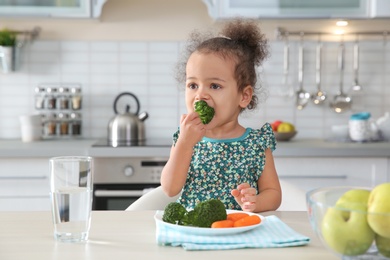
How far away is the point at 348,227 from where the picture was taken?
2.93 ft

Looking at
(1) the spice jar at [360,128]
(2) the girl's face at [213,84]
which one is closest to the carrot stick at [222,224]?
(2) the girl's face at [213,84]

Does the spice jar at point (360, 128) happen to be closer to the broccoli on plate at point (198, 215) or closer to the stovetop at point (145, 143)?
the stovetop at point (145, 143)

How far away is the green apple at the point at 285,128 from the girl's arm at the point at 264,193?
1408 mm

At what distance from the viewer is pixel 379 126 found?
325 centimetres

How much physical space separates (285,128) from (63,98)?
1129 millimetres

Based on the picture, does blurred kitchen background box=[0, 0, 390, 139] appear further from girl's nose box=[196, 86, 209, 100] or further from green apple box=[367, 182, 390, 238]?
green apple box=[367, 182, 390, 238]

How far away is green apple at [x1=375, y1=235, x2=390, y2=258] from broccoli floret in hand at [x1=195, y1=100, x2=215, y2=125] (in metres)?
0.68

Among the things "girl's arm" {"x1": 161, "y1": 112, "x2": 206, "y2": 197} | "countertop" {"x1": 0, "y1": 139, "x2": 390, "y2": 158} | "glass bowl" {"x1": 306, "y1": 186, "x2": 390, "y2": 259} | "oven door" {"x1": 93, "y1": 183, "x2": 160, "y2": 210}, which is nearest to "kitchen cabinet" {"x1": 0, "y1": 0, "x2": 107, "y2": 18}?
"countertop" {"x1": 0, "y1": 139, "x2": 390, "y2": 158}

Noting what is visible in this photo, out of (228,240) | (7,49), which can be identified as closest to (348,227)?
(228,240)

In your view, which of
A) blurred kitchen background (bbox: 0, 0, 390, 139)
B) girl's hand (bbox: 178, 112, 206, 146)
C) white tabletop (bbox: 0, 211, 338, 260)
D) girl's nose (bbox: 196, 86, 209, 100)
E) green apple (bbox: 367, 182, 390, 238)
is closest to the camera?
green apple (bbox: 367, 182, 390, 238)

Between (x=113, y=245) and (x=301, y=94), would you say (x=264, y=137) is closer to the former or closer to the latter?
(x=113, y=245)

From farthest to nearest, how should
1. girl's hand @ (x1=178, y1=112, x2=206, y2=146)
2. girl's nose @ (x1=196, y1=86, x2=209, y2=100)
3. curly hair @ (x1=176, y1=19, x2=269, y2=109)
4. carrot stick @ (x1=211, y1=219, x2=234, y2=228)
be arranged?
curly hair @ (x1=176, y1=19, x2=269, y2=109), girl's nose @ (x1=196, y1=86, x2=209, y2=100), girl's hand @ (x1=178, y1=112, x2=206, y2=146), carrot stick @ (x1=211, y1=219, x2=234, y2=228)

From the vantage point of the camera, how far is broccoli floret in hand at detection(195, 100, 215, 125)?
4.99ft

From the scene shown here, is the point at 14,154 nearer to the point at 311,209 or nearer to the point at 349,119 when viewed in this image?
the point at 349,119
